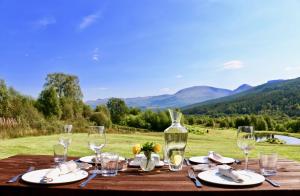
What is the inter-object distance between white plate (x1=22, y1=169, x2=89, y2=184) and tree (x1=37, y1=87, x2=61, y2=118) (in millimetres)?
13757

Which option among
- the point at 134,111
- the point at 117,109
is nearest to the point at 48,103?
the point at 117,109

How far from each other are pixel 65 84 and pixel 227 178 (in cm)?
2799

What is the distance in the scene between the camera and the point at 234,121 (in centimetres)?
2039

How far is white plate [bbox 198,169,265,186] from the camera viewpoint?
1815 mm

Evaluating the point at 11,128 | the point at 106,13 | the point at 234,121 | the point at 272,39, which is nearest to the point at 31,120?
the point at 11,128

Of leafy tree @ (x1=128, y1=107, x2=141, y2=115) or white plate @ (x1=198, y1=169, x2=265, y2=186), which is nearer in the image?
white plate @ (x1=198, y1=169, x2=265, y2=186)

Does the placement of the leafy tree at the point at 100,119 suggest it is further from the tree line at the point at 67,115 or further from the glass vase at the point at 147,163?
the glass vase at the point at 147,163

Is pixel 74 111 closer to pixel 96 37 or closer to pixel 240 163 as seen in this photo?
pixel 96 37

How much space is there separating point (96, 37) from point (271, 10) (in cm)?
1078

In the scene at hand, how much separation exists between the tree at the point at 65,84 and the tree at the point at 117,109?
762 centimetres

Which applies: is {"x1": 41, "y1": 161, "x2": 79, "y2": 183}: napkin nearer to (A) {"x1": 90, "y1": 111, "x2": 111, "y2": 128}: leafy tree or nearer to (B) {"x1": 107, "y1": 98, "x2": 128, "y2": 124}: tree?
(A) {"x1": 90, "y1": 111, "x2": 111, "y2": 128}: leafy tree

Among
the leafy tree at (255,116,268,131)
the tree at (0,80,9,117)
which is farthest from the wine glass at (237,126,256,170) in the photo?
the leafy tree at (255,116,268,131)

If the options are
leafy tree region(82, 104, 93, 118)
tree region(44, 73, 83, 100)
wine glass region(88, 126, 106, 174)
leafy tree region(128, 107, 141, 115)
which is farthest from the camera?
tree region(44, 73, 83, 100)

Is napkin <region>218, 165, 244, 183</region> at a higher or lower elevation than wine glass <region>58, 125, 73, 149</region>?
lower
